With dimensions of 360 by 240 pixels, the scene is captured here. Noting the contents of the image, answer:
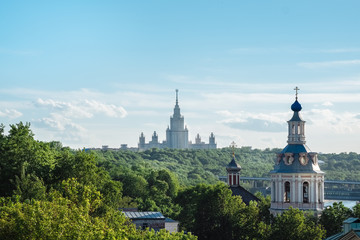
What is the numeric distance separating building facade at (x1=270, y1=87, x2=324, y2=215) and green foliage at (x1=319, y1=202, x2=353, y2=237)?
19.1ft

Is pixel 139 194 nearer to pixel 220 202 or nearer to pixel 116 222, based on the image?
pixel 220 202

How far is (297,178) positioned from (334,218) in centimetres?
853

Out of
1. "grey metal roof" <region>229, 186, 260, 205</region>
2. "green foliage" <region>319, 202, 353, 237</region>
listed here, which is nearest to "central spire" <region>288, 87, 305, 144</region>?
"green foliage" <region>319, 202, 353, 237</region>

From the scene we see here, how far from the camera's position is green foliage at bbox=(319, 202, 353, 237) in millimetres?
75438

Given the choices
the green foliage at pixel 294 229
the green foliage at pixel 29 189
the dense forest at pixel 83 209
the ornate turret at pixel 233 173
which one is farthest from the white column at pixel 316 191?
the green foliage at pixel 29 189

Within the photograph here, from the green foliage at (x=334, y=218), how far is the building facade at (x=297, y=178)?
19.1ft

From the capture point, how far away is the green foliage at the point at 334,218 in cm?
7544

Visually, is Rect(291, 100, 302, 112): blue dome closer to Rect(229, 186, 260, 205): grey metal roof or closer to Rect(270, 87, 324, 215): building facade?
Rect(270, 87, 324, 215): building facade

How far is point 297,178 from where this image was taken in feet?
274

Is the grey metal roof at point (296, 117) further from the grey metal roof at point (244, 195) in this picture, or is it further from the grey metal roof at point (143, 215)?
the grey metal roof at point (244, 195)

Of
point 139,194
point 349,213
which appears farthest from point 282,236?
point 139,194

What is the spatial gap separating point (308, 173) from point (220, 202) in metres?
11.6

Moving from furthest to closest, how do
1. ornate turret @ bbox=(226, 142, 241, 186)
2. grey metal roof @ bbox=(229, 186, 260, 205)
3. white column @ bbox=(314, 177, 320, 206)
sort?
ornate turret @ bbox=(226, 142, 241, 186) < grey metal roof @ bbox=(229, 186, 260, 205) < white column @ bbox=(314, 177, 320, 206)

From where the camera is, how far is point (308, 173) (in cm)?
8344
